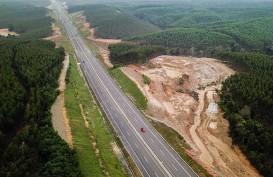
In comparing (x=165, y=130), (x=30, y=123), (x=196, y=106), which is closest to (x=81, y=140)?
(x=30, y=123)

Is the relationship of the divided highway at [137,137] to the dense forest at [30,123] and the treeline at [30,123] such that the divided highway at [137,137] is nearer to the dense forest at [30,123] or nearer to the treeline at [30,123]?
the dense forest at [30,123]

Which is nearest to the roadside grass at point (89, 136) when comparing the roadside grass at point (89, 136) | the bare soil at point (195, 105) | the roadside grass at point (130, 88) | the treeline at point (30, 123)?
the roadside grass at point (89, 136)

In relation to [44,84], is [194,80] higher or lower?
lower

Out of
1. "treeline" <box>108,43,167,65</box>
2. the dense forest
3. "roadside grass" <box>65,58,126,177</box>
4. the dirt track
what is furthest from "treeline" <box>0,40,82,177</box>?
"treeline" <box>108,43,167,65</box>

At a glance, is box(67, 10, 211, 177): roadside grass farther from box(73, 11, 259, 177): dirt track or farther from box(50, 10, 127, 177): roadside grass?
box(50, 10, 127, 177): roadside grass

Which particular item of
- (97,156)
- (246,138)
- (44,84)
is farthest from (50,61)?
(246,138)

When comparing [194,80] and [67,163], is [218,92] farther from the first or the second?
[67,163]
